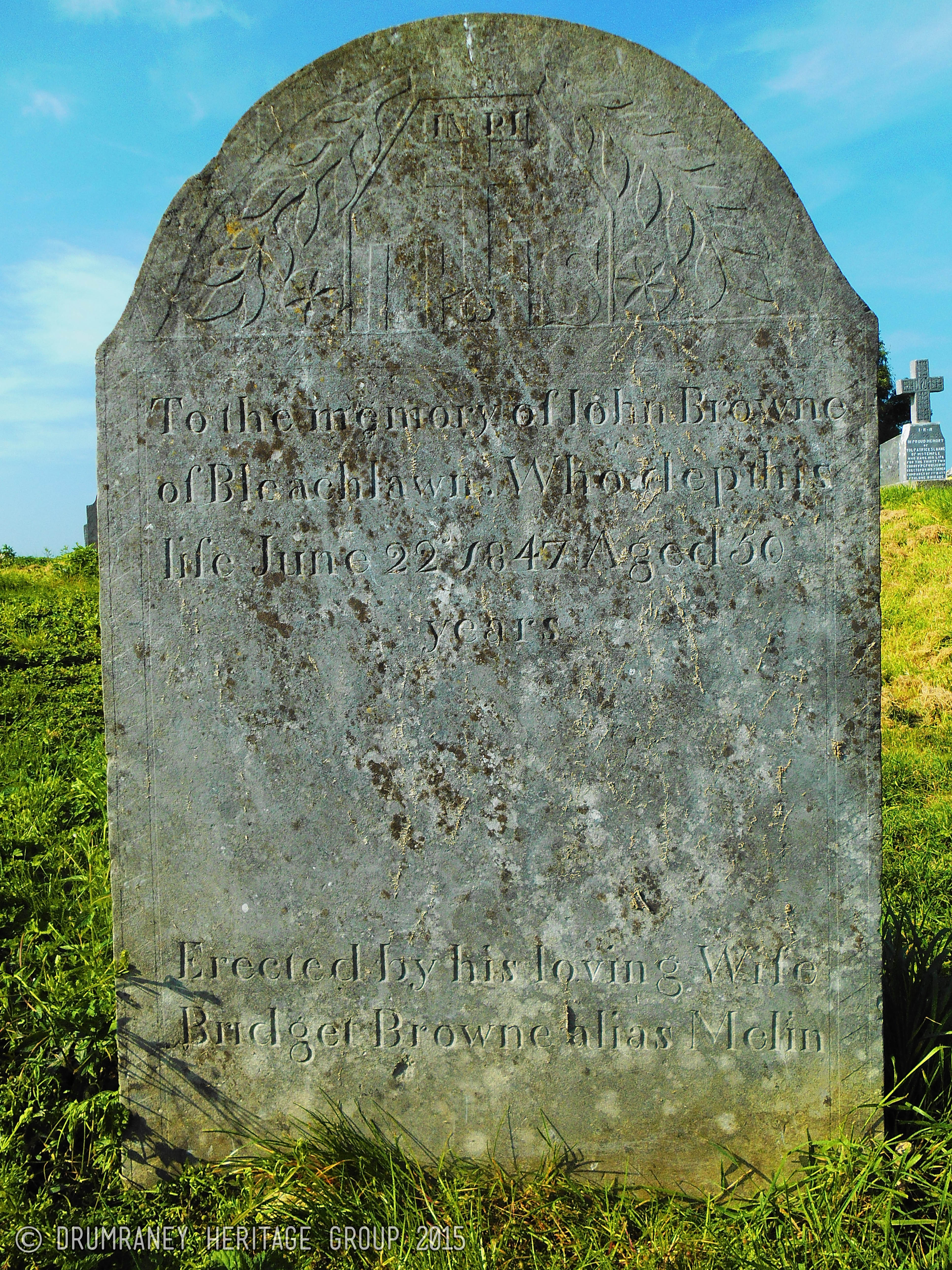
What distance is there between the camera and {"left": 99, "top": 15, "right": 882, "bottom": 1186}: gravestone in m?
2.53

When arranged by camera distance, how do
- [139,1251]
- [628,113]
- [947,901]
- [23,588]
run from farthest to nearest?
1. [23,588]
2. [947,901]
3. [628,113]
4. [139,1251]

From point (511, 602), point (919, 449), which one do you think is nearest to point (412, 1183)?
point (511, 602)

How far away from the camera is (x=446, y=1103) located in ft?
8.53

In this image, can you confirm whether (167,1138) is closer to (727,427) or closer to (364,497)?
(364,497)

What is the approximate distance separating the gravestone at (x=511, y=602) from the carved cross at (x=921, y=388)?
17.3 m

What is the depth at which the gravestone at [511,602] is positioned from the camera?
8.30ft

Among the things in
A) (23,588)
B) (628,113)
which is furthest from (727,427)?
(23,588)

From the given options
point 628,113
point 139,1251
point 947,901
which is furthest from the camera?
point 947,901

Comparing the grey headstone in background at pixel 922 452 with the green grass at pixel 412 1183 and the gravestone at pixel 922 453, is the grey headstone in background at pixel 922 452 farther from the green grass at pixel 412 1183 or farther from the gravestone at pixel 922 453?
the green grass at pixel 412 1183

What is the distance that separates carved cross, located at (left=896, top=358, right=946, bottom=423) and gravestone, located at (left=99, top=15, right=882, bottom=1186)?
1727 cm

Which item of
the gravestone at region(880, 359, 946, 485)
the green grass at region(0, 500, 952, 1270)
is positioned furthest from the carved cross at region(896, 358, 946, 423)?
the green grass at region(0, 500, 952, 1270)

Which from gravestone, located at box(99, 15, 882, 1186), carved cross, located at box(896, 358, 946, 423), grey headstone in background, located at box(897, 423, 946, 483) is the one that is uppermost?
carved cross, located at box(896, 358, 946, 423)

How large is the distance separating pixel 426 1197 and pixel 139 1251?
80 cm

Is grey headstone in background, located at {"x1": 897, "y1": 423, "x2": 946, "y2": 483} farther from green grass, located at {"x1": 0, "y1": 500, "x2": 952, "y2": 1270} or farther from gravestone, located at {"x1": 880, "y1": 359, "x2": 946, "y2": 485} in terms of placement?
green grass, located at {"x1": 0, "y1": 500, "x2": 952, "y2": 1270}
